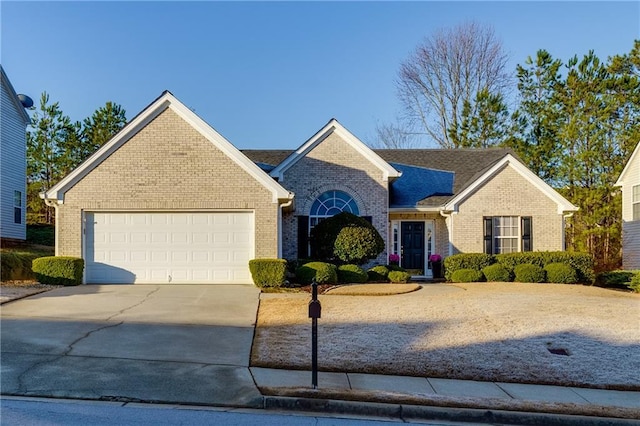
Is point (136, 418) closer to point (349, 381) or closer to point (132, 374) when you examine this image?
point (132, 374)

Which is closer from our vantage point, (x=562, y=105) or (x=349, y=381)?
(x=349, y=381)

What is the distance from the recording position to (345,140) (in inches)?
826

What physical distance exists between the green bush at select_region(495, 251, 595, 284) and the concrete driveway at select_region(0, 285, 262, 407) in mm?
9898

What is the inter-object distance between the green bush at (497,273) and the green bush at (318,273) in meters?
5.68

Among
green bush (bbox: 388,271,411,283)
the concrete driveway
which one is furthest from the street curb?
green bush (bbox: 388,271,411,283)

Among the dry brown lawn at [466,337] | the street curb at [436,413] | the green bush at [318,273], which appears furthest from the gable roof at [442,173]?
the street curb at [436,413]

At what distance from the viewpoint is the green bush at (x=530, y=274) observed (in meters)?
18.4

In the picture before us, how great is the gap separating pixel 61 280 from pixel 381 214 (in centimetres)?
1142

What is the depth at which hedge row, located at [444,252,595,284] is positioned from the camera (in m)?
18.4

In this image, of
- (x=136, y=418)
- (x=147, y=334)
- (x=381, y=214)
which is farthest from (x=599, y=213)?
(x=136, y=418)

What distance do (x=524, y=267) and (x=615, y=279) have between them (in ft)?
13.4

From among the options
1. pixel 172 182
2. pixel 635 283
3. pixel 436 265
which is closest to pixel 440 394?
pixel 172 182

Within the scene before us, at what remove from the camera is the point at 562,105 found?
2780 cm

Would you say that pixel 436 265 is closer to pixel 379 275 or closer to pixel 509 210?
pixel 379 275
